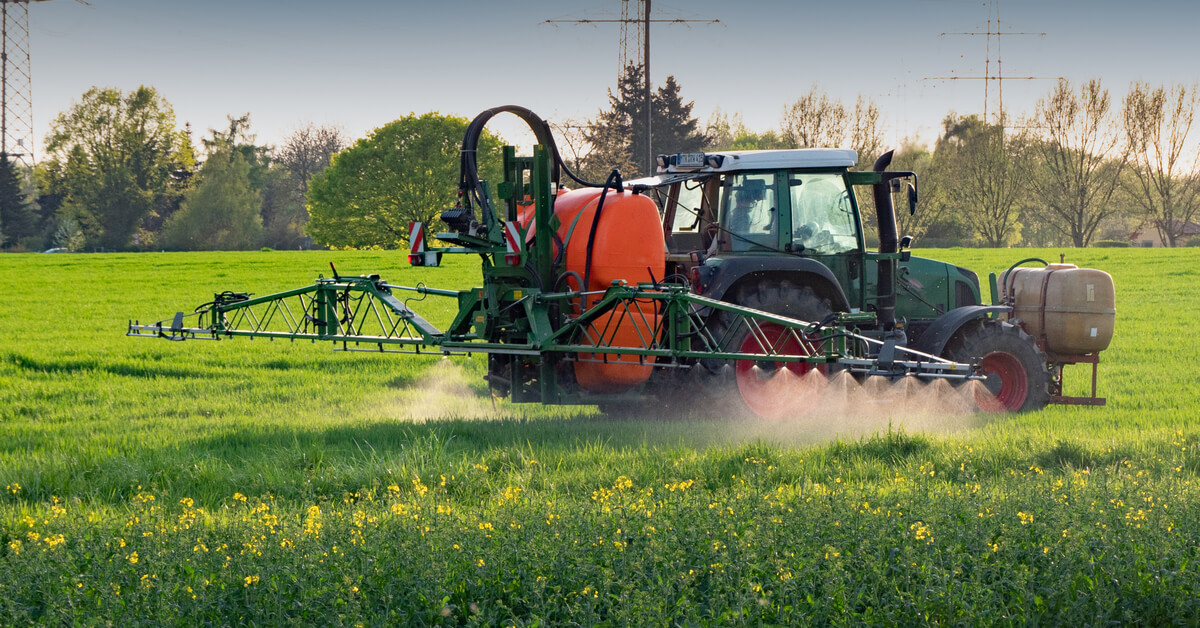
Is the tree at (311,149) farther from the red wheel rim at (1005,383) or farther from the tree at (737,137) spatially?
the red wheel rim at (1005,383)

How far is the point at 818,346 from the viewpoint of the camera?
378 inches

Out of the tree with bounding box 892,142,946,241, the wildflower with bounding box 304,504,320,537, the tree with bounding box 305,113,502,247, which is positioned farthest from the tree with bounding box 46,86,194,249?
the wildflower with bounding box 304,504,320,537

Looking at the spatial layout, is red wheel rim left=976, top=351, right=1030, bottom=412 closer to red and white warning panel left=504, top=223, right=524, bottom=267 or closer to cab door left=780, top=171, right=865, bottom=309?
cab door left=780, top=171, right=865, bottom=309

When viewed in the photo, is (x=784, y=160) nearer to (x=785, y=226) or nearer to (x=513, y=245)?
(x=785, y=226)

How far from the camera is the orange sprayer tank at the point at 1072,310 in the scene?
11609mm

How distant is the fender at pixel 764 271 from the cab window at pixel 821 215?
41 centimetres

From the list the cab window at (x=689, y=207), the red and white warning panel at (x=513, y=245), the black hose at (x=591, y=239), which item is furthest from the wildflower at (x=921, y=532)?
the cab window at (x=689, y=207)

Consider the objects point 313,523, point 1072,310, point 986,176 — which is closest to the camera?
point 313,523

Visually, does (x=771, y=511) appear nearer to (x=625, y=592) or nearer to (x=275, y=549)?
(x=625, y=592)

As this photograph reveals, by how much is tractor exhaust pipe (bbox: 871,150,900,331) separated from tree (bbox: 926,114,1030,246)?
52.7 meters

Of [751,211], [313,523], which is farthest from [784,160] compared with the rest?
[313,523]

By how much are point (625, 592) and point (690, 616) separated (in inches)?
15.3

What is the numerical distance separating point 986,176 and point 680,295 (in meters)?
57.8

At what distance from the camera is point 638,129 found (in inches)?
2067
